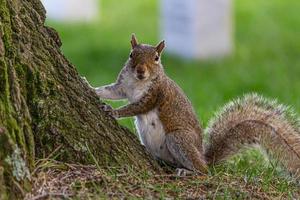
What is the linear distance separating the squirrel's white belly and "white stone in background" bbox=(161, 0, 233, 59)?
686 centimetres

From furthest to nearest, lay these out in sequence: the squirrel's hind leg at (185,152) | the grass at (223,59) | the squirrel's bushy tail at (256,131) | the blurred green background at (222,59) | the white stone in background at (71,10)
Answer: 1. the white stone in background at (71,10)
2. the blurred green background at (222,59)
3. the grass at (223,59)
4. the squirrel's bushy tail at (256,131)
5. the squirrel's hind leg at (185,152)

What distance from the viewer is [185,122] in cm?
463

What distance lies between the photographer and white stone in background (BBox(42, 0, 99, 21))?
13.7 metres

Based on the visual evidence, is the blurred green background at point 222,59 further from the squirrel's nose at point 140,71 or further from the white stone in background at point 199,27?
the squirrel's nose at point 140,71

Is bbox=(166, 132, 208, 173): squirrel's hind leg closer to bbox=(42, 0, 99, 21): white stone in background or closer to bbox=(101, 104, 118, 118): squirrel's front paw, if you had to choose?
bbox=(101, 104, 118, 118): squirrel's front paw

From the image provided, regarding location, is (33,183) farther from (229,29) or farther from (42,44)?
(229,29)

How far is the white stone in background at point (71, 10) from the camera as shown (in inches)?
539

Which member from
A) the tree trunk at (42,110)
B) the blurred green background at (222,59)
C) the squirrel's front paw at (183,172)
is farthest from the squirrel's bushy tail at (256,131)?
the blurred green background at (222,59)

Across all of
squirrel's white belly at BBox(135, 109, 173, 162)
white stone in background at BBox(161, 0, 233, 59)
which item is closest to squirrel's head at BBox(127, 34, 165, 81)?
squirrel's white belly at BBox(135, 109, 173, 162)

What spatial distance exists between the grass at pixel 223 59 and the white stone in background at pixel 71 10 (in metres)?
0.22

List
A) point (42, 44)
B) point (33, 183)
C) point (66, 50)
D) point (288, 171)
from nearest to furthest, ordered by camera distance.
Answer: point (33, 183) → point (42, 44) → point (288, 171) → point (66, 50)

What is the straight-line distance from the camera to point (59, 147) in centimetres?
398

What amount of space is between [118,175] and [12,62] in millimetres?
614

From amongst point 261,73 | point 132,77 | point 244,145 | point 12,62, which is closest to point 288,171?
point 244,145
